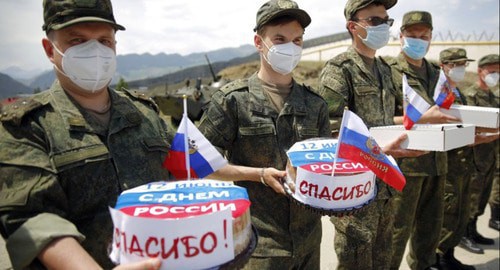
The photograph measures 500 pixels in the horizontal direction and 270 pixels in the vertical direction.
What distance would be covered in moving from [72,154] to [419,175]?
113 inches

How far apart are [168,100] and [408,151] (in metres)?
11.2

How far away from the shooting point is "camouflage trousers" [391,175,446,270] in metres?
3.21

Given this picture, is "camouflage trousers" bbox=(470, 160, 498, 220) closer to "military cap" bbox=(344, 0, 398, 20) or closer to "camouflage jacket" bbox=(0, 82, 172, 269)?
"military cap" bbox=(344, 0, 398, 20)

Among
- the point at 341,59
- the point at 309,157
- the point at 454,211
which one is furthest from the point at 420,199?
the point at 309,157

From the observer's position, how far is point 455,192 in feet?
13.5

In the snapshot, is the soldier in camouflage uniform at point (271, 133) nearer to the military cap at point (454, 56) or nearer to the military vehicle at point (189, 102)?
the military cap at point (454, 56)

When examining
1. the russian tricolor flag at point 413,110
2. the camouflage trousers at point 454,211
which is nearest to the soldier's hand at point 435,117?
the russian tricolor flag at point 413,110

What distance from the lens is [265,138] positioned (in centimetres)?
208

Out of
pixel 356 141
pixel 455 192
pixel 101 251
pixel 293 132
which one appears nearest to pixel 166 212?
pixel 101 251

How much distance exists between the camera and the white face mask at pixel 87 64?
5.04 feet

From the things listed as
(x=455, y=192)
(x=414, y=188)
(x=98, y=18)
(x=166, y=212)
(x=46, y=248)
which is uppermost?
(x=98, y=18)

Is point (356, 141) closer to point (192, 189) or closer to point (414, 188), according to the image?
point (192, 189)

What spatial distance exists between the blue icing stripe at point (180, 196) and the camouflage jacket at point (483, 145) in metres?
4.41

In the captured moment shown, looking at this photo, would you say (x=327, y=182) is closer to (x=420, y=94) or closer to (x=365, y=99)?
(x=365, y=99)
